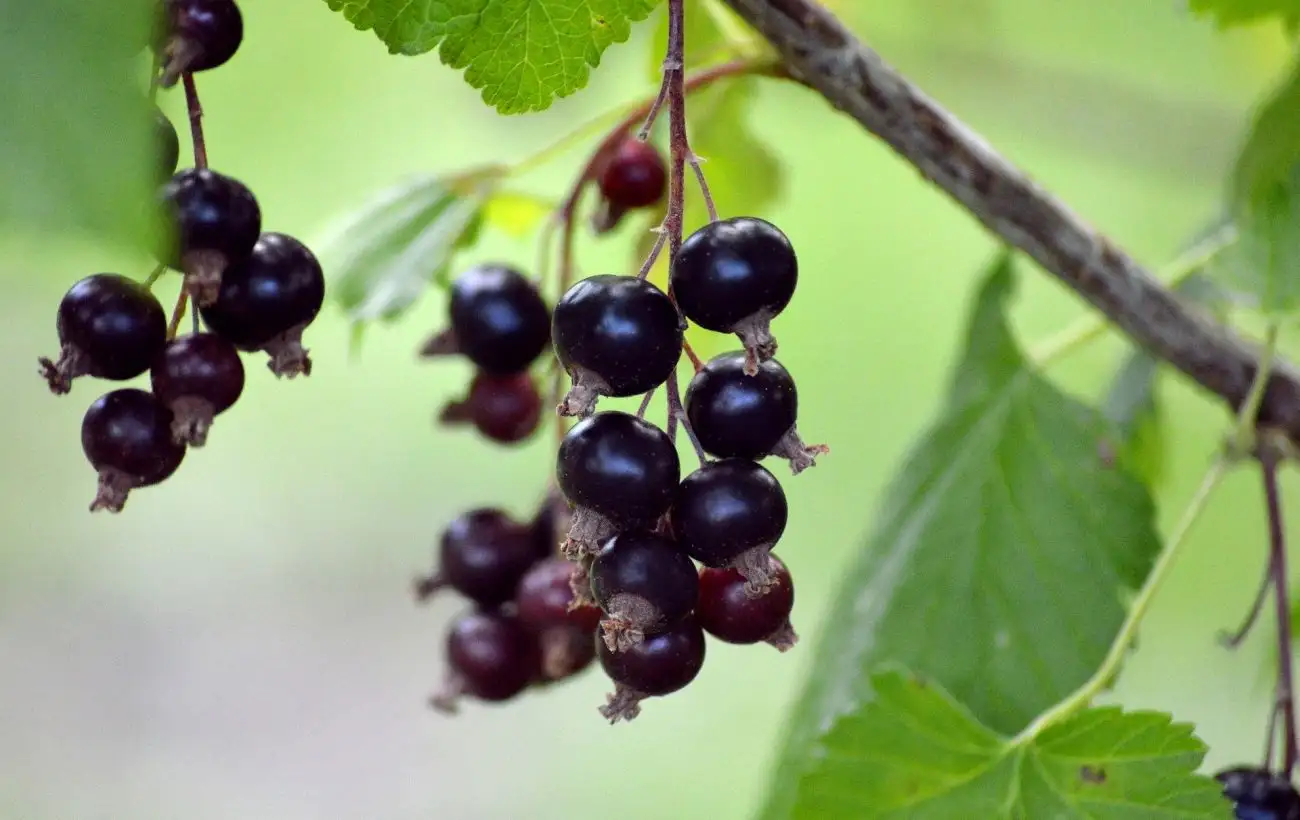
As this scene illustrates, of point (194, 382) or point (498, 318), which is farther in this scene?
point (498, 318)

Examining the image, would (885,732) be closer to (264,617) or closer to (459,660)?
(459,660)

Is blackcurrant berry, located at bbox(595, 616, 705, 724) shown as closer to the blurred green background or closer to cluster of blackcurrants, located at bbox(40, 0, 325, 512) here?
cluster of blackcurrants, located at bbox(40, 0, 325, 512)

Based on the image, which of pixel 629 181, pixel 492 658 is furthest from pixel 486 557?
pixel 629 181

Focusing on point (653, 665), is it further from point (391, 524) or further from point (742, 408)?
point (391, 524)

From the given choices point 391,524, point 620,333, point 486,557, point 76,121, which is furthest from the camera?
point 391,524

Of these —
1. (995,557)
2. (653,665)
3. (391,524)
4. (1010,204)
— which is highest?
(391,524)

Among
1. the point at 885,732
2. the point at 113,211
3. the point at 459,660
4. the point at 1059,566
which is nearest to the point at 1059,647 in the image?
the point at 1059,566

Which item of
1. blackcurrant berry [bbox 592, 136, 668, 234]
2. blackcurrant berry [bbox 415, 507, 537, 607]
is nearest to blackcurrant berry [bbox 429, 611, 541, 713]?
blackcurrant berry [bbox 415, 507, 537, 607]

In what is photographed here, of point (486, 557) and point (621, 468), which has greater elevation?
point (486, 557)
